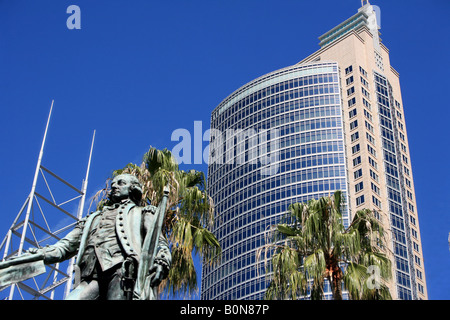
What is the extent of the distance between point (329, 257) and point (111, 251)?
11.0 m

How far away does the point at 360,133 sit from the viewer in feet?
350

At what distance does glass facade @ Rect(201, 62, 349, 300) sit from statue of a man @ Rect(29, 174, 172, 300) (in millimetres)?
91083

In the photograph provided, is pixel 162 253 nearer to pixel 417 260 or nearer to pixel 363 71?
pixel 417 260

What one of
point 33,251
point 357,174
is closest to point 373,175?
point 357,174

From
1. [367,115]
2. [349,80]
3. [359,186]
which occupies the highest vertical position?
[349,80]

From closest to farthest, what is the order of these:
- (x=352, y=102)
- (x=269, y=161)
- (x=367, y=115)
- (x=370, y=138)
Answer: (x=370, y=138)
(x=269, y=161)
(x=367, y=115)
(x=352, y=102)

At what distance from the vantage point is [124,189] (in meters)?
9.23

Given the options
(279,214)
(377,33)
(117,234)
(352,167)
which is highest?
(377,33)

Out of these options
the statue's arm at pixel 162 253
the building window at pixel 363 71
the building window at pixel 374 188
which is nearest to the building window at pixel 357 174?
the building window at pixel 374 188

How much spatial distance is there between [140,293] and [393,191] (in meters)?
101

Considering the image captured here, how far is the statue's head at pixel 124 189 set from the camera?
30.2 feet

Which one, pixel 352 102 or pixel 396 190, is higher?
pixel 352 102

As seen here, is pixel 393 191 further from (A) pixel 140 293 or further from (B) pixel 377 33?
(A) pixel 140 293
